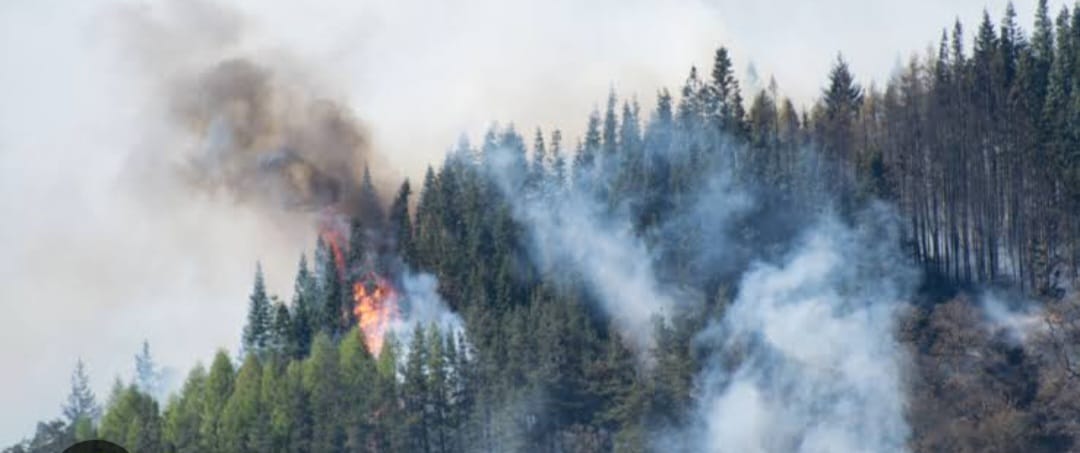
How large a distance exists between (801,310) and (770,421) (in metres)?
10.8

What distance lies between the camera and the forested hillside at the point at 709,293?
112 metres

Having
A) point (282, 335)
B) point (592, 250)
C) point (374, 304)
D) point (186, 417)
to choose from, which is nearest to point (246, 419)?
point (186, 417)

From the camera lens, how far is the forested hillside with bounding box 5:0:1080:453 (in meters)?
112

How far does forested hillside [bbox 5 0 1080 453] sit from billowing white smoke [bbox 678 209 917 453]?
199 millimetres

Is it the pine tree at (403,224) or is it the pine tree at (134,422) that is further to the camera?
the pine tree at (403,224)

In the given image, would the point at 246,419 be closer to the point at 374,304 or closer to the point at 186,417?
the point at 186,417

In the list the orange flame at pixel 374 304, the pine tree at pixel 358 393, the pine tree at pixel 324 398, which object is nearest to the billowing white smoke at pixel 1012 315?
the pine tree at pixel 358 393

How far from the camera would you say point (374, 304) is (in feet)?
481

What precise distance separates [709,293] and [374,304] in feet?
102

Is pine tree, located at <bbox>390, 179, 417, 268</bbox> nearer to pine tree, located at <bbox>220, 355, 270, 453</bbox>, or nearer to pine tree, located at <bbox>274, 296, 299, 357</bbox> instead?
pine tree, located at <bbox>274, 296, 299, 357</bbox>

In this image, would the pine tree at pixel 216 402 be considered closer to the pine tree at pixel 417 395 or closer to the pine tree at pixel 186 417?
the pine tree at pixel 186 417

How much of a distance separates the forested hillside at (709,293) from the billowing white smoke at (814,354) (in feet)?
0.65

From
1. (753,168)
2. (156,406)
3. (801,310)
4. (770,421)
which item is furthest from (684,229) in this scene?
(156,406)

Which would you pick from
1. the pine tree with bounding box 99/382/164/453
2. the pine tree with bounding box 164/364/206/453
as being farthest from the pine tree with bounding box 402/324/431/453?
Answer: the pine tree with bounding box 99/382/164/453
